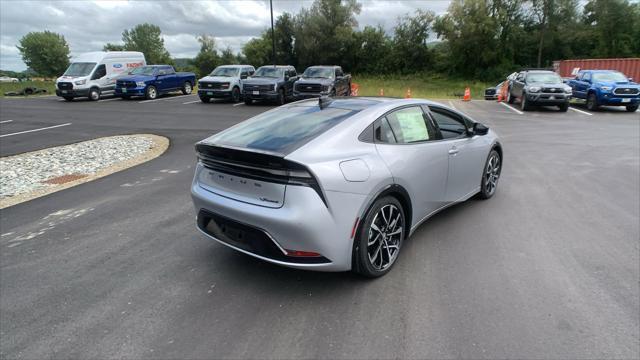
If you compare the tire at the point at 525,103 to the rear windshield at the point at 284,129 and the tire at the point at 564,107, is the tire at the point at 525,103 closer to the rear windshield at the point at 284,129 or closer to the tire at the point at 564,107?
the tire at the point at 564,107

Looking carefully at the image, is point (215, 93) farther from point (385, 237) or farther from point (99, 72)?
point (385, 237)

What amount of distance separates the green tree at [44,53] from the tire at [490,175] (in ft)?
395

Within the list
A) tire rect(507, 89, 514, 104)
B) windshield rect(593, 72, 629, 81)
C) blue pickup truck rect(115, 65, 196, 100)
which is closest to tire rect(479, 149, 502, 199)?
windshield rect(593, 72, 629, 81)

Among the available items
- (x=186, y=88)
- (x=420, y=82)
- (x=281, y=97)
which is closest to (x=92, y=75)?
(x=186, y=88)

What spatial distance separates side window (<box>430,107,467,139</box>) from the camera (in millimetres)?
4621

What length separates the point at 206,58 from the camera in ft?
244

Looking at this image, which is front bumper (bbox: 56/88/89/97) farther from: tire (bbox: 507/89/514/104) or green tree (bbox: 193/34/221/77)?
green tree (bbox: 193/34/221/77)

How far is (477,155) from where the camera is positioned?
503 cm

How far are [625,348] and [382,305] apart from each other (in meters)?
1.54

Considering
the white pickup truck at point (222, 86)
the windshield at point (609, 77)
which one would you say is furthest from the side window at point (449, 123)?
the white pickup truck at point (222, 86)

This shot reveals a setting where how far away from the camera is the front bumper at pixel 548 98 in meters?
16.5

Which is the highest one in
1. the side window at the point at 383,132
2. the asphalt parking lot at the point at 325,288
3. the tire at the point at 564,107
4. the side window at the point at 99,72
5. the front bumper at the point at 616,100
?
the side window at the point at 99,72

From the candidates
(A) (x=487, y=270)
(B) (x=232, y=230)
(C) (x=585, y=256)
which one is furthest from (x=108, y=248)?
(C) (x=585, y=256)

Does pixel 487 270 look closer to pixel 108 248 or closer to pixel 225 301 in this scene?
pixel 225 301
